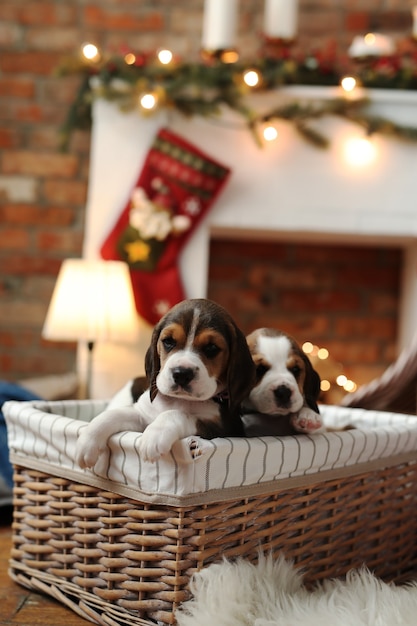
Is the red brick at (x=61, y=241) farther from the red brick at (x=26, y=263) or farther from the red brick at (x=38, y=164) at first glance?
the red brick at (x=38, y=164)

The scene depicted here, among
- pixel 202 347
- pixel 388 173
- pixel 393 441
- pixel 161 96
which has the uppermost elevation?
pixel 161 96

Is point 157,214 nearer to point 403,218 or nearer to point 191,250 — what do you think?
point 191,250

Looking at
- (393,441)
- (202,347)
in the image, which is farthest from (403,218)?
(202,347)

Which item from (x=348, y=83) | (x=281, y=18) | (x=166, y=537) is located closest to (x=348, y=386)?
(x=348, y=83)

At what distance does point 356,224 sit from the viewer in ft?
10.5

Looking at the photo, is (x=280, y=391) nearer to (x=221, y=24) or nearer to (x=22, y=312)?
(x=221, y=24)

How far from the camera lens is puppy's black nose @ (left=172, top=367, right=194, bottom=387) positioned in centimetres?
117

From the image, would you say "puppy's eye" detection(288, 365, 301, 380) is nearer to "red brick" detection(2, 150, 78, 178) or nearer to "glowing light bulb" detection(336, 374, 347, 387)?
"glowing light bulb" detection(336, 374, 347, 387)

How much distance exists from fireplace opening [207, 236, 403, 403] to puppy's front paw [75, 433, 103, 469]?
240 centimetres

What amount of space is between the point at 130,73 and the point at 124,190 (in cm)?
45

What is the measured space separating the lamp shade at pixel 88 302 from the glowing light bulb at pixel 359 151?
1.03 m

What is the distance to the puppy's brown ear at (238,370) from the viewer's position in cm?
124

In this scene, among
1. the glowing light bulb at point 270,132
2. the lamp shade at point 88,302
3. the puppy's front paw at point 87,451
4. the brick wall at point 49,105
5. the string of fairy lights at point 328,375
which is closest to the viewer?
the puppy's front paw at point 87,451

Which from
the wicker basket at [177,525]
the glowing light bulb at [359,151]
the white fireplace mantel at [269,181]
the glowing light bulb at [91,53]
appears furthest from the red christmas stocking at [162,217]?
the wicker basket at [177,525]
